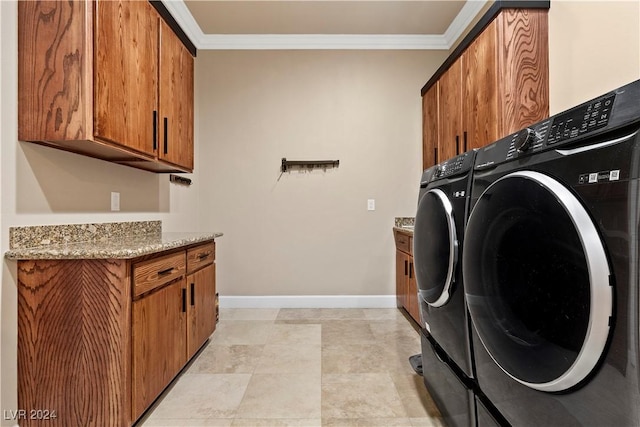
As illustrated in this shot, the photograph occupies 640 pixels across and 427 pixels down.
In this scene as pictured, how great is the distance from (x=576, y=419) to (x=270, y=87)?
3.44 m

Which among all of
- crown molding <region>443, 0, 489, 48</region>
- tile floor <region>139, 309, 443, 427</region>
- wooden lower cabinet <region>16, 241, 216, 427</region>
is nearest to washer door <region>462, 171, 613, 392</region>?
tile floor <region>139, 309, 443, 427</region>

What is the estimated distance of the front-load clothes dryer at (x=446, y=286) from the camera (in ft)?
3.94

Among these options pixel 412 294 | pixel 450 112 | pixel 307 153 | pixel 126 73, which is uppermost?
pixel 450 112

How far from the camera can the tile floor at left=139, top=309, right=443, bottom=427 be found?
5.24ft

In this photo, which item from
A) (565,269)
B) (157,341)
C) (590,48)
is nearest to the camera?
(565,269)

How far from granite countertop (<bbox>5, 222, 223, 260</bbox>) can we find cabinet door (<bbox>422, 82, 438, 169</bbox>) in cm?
225

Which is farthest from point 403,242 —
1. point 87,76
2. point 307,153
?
point 87,76

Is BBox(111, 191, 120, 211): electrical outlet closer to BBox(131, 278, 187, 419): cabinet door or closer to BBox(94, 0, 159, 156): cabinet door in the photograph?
BBox(94, 0, 159, 156): cabinet door

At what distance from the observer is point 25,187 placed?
1.47m

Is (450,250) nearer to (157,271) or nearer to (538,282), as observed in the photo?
(538,282)

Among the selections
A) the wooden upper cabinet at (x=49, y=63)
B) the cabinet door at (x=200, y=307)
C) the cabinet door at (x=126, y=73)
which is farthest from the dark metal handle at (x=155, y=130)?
the cabinet door at (x=200, y=307)

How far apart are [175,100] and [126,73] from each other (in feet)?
1.98

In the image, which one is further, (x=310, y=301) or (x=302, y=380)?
(x=310, y=301)

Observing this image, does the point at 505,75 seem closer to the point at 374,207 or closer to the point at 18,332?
the point at 374,207
